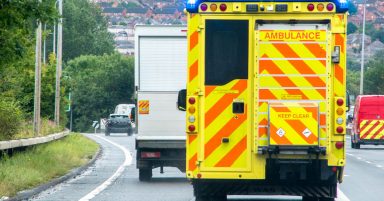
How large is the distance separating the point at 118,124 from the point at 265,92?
7119cm

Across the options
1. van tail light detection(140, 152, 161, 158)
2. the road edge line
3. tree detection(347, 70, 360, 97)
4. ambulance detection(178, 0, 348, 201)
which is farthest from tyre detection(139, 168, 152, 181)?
tree detection(347, 70, 360, 97)

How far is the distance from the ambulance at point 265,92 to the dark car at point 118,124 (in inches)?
2766

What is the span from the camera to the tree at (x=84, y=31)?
478 feet

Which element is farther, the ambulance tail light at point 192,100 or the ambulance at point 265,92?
the ambulance tail light at point 192,100

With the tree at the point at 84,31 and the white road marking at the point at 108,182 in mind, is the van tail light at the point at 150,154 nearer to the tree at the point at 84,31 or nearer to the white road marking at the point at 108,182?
the white road marking at the point at 108,182

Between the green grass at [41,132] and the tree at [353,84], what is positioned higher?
the tree at [353,84]

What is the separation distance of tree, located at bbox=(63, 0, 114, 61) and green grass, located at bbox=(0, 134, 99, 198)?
106 metres

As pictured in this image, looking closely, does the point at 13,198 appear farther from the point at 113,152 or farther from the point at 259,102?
the point at 113,152

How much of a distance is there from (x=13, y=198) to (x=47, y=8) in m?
3.48

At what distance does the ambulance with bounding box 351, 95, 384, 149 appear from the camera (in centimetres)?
5525

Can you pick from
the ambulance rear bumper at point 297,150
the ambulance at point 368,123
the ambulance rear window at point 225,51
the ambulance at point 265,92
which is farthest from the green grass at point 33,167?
the ambulance at point 368,123

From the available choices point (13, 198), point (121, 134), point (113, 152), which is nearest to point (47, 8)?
point (13, 198)

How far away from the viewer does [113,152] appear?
48688 mm

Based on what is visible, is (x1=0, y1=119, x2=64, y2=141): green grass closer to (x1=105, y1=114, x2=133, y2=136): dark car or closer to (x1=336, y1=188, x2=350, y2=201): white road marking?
(x1=336, y1=188, x2=350, y2=201): white road marking
